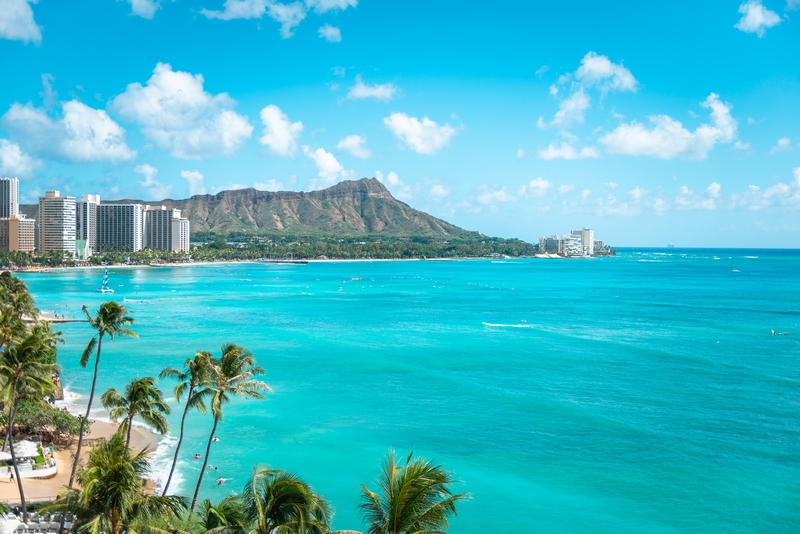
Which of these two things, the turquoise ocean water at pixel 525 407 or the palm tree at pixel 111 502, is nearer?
the palm tree at pixel 111 502

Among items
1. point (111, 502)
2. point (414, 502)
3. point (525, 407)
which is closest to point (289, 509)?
point (414, 502)

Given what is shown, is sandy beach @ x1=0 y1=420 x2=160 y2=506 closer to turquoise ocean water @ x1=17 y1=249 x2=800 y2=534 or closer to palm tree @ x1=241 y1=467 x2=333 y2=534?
turquoise ocean water @ x1=17 y1=249 x2=800 y2=534

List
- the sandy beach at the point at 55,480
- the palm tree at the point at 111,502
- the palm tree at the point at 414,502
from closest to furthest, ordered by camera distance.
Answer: the palm tree at the point at 414,502 → the palm tree at the point at 111,502 → the sandy beach at the point at 55,480

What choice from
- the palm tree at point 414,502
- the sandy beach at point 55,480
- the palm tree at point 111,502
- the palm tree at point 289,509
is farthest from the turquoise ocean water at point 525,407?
the palm tree at point 414,502

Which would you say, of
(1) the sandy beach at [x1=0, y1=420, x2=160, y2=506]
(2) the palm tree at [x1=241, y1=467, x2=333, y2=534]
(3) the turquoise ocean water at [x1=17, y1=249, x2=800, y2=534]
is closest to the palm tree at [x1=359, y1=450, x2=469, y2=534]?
(2) the palm tree at [x1=241, y1=467, x2=333, y2=534]

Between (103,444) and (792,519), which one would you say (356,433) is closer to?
(792,519)

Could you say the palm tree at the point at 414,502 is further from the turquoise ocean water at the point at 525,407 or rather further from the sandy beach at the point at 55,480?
the turquoise ocean water at the point at 525,407

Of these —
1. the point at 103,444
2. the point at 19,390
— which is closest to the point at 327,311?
the point at 19,390
